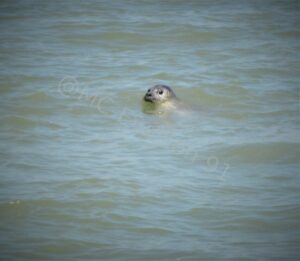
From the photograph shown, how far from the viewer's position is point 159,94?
34.1 ft

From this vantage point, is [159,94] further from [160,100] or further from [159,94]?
→ [160,100]

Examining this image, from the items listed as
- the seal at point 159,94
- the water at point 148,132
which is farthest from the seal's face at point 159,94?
the water at point 148,132

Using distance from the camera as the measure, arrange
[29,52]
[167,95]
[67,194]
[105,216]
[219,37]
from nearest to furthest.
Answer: [105,216] < [67,194] < [167,95] < [29,52] < [219,37]

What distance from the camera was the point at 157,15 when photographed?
15.6m

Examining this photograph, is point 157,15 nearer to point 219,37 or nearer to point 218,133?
point 219,37

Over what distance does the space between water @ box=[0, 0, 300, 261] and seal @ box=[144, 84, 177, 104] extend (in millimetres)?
237

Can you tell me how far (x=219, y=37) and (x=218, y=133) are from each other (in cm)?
542

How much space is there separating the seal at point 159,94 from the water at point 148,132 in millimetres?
237

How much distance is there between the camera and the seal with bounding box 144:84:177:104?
1037 cm

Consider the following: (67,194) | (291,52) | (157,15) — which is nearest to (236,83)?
(291,52)

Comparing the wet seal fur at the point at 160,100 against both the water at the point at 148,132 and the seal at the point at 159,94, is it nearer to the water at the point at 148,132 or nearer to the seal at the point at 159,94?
the seal at the point at 159,94

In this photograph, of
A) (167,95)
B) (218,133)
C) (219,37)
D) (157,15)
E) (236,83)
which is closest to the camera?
(218,133)

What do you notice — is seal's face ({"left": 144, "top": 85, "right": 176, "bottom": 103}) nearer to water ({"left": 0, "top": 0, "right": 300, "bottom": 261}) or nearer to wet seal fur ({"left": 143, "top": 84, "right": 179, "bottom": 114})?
wet seal fur ({"left": 143, "top": 84, "right": 179, "bottom": 114})

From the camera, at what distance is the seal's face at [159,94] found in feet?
34.0
